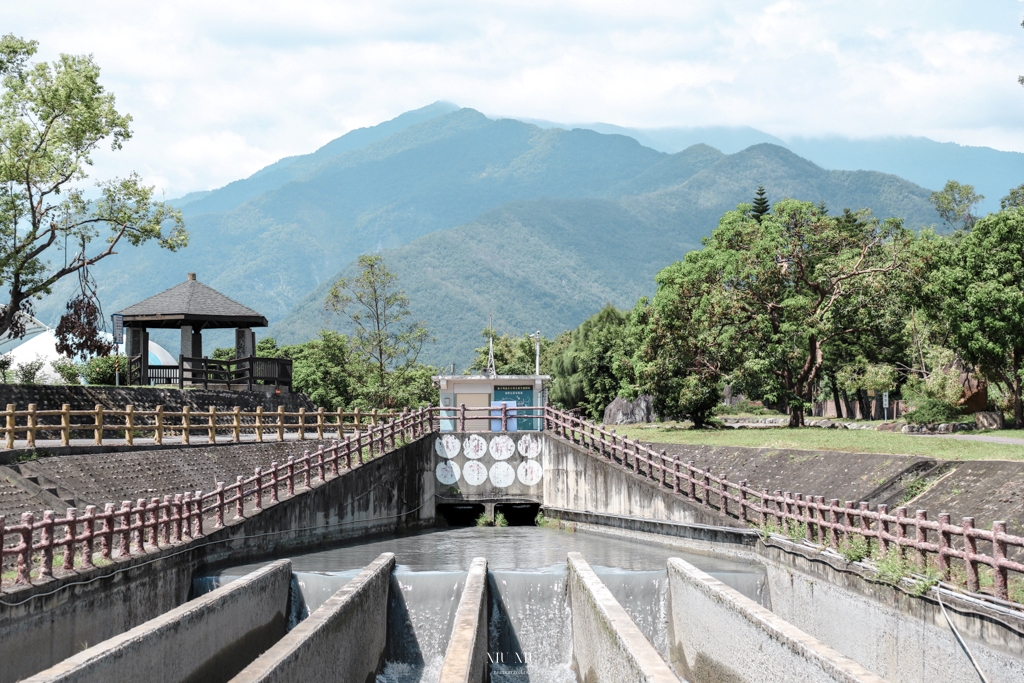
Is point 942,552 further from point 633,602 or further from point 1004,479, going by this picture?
point 633,602

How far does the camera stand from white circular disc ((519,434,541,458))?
112 ft

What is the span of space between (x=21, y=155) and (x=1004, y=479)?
90.0 ft

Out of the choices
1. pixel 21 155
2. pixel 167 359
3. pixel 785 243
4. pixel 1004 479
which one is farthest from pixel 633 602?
pixel 167 359

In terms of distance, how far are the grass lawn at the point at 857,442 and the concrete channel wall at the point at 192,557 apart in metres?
9.93

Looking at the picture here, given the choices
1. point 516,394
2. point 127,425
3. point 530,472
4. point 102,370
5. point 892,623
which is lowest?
point 892,623

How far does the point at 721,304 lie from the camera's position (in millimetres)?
41750

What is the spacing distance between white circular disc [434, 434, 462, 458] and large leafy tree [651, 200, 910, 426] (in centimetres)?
1278

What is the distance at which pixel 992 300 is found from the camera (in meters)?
34.6

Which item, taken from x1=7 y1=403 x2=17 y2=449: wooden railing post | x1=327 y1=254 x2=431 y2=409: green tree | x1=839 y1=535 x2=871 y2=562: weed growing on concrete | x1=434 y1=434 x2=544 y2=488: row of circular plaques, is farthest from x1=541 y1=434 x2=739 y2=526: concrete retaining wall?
x1=327 y1=254 x2=431 y2=409: green tree

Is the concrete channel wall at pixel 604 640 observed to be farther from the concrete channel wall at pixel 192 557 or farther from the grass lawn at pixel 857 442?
the grass lawn at pixel 857 442

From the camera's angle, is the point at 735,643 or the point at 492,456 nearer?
the point at 735,643

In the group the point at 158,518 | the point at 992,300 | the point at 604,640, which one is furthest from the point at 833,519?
the point at 992,300

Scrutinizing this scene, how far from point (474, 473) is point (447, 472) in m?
0.93

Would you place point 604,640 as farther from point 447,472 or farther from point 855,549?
point 447,472
